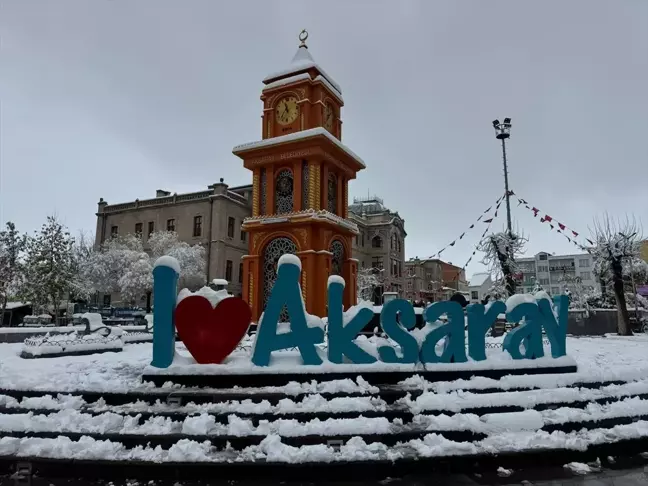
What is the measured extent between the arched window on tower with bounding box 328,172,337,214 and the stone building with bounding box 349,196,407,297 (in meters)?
27.3

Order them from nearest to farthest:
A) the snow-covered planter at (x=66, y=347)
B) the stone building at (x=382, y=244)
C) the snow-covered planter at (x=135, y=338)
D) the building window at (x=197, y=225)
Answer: the snow-covered planter at (x=66, y=347) → the snow-covered planter at (x=135, y=338) → the building window at (x=197, y=225) → the stone building at (x=382, y=244)

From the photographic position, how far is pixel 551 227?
18094mm

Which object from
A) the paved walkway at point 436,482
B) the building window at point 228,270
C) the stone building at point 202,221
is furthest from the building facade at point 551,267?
the paved walkway at point 436,482

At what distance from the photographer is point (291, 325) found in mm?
7582

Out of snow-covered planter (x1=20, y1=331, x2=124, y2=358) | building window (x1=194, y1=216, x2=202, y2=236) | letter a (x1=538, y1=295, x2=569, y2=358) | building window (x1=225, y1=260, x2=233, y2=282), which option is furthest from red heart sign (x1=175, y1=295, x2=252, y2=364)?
building window (x1=194, y1=216, x2=202, y2=236)

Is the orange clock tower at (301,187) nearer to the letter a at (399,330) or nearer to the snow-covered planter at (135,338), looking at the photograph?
the snow-covered planter at (135,338)

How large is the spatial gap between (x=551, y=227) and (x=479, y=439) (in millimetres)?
14772

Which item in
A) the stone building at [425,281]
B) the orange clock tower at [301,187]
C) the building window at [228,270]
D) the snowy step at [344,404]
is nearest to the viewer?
the snowy step at [344,404]

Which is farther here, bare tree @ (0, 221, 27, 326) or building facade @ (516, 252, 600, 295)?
building facade @ (516, 252, 600, 295)

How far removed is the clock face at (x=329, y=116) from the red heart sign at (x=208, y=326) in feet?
40.1

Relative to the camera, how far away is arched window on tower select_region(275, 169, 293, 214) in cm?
1727

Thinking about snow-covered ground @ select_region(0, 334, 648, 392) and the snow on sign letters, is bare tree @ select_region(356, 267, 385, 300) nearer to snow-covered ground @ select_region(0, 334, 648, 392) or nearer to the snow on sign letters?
snow-covered ground @ select_region(0, 334, 648, 392)

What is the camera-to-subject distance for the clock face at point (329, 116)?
59.4ft

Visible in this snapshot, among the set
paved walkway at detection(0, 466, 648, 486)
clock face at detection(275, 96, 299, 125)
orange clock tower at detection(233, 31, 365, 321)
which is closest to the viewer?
paved walkway at detection(0, 466, 648, 486)
